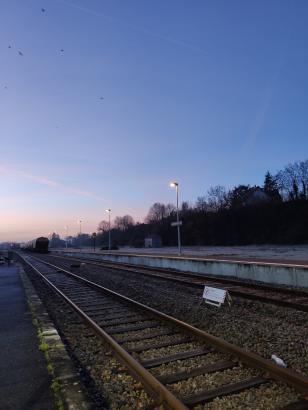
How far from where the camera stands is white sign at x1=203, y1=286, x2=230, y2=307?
11.6 metres

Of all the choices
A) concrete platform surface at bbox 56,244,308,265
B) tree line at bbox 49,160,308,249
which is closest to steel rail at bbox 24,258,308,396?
concrete platform surface at bbox 56,244,308,265

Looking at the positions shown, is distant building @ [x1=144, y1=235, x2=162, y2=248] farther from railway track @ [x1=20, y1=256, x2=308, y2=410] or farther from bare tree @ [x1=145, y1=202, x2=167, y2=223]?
railway track @ [x1=20, y1=256, x2=308, y2=410]

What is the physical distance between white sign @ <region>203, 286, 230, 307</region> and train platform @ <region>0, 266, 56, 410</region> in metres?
4.85

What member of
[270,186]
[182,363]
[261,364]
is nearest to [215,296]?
[182,363]

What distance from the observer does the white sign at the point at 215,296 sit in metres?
11.6

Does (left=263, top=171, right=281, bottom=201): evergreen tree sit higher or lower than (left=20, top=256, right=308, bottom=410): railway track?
higher

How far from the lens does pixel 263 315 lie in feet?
33.6

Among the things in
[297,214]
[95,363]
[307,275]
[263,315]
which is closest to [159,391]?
[95,363]

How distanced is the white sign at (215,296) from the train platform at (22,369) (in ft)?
15.9

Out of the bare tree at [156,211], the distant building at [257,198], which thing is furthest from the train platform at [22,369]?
the bare tree at [156,211]

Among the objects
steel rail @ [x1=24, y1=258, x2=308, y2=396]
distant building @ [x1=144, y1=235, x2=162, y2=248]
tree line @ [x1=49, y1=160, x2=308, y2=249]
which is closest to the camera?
steel rail @ [x1=24, y1=258, x2=308, y2=396]

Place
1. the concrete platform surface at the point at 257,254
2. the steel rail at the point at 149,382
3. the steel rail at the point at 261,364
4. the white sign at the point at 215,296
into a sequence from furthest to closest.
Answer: the concrete platform surface at the point at 257,254 → the white sign at the point at 215,296 → the steel rail at the point at 261,364 → the steel rail at the point at 149,382

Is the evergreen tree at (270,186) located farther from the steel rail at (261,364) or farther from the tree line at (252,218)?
the steel rail at (261,364)

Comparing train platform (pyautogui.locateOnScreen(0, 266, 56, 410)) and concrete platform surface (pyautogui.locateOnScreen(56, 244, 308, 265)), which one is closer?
train platform (pyautogui.locateOnScreen(0, 266, 56, 410))
